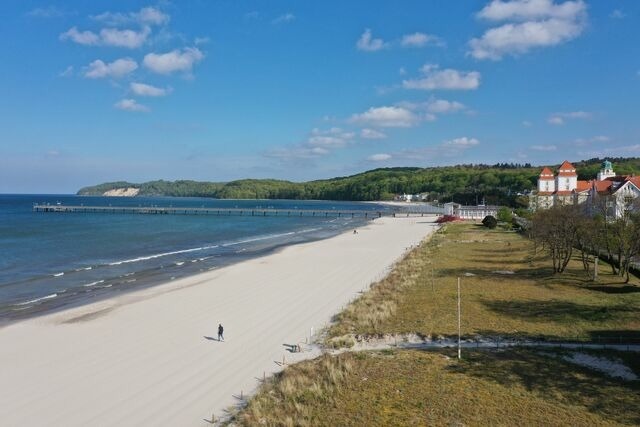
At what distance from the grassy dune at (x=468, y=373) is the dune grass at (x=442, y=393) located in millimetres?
29

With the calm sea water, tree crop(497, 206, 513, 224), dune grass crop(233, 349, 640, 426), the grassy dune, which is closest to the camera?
Result: dune grass crop(233, 349, 640, 426)

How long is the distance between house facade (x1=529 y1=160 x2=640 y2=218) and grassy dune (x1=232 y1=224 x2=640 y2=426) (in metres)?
9.87

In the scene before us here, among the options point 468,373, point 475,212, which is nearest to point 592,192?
point 475,212

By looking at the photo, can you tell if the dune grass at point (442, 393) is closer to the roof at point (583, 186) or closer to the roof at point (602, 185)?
the roof at point (602, 185)

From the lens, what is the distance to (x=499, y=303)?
23.5 m

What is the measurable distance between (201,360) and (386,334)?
6799 mm

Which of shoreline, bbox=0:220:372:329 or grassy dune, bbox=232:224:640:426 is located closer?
grassy dune, bbox=232:224:640:426

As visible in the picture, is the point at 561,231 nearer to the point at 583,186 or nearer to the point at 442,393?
the point at 442,393

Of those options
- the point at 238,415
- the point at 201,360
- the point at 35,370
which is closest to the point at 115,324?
the point at 35,370

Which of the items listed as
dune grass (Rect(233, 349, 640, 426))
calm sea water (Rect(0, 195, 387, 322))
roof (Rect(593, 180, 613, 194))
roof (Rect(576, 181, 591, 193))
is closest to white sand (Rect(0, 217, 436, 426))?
dune grass (Rect(233, 349, 640, 426))

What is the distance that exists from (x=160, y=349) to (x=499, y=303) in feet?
50.6

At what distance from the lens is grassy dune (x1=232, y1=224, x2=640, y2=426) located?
12.0 meters

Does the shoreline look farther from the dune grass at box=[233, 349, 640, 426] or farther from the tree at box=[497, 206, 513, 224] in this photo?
the tree at box=[497, 206, 513, 224]

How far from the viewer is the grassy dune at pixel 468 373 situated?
39.2 feet
